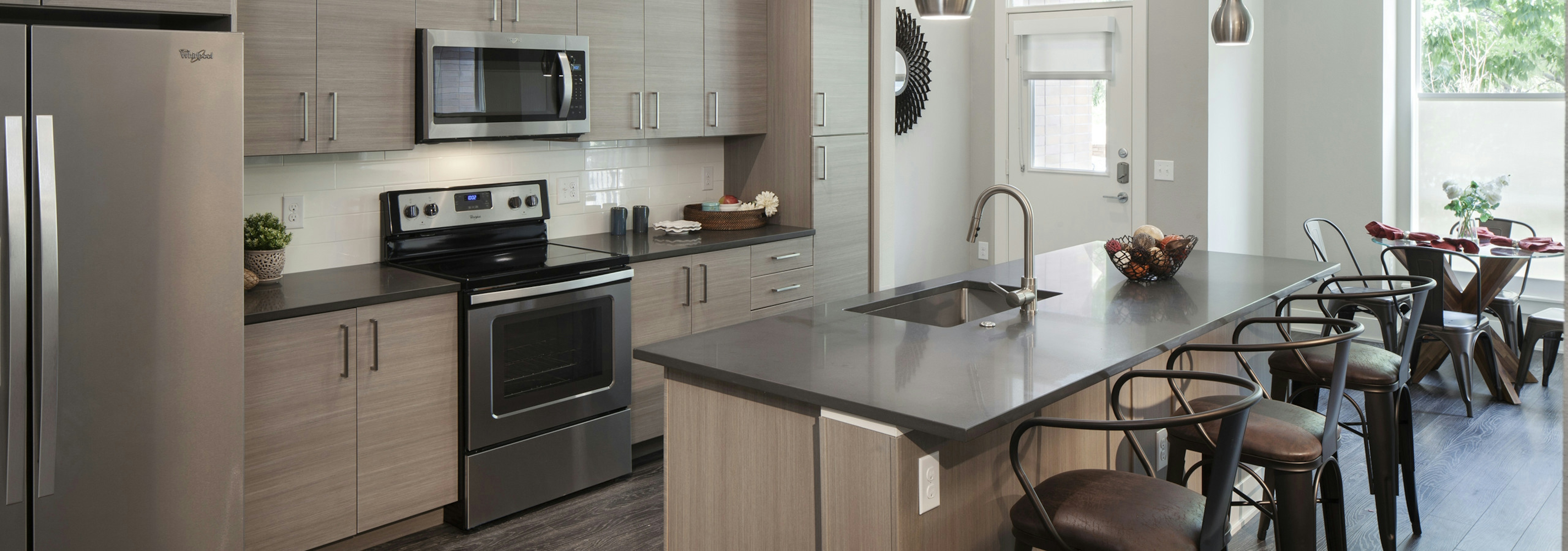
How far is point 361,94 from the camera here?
10.7 feet

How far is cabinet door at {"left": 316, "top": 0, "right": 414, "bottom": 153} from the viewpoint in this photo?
3.16 m

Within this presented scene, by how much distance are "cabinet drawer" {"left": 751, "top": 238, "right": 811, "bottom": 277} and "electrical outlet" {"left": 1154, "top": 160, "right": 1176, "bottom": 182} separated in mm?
2462

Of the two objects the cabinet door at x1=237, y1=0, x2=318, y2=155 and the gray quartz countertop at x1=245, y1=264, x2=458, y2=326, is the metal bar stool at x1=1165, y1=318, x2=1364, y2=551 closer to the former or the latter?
the gray quartz countertop at x1=245, y1=264, x2=458, y2=326

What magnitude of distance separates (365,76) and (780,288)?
189 centimetres

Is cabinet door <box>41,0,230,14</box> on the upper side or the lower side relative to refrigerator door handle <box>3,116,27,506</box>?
upper

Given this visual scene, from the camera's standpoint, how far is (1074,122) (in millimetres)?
6348

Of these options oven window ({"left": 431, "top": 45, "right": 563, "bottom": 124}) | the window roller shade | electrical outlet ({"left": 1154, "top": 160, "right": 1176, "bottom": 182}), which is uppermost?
the window roller shade

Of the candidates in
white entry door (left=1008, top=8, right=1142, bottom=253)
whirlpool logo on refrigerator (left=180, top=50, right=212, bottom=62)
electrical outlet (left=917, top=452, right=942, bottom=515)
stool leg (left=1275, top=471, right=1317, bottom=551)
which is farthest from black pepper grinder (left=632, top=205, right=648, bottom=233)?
white entry door (left=1008, top=8, right=1142, bottom=253)

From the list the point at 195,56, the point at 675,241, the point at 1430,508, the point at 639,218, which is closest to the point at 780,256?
the point at 675,241

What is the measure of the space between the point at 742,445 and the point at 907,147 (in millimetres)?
4354

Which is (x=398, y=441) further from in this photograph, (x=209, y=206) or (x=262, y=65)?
(x=262, y=65)

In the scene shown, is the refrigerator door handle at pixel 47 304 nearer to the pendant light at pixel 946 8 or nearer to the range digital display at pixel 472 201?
the range digital display at pixel 472 201

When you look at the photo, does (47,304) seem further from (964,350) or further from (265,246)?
(964,350)

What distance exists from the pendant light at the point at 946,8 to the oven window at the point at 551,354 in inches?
61.8
